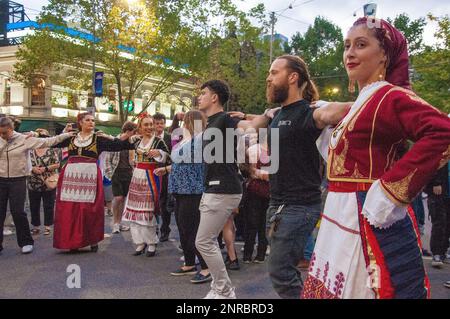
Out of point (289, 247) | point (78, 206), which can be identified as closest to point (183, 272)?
point (78, 206)

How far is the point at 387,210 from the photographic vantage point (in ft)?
5.88

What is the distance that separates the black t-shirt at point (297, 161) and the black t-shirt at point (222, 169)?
1186 mm

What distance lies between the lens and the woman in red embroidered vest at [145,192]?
21.0ft

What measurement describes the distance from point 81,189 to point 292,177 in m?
4.42

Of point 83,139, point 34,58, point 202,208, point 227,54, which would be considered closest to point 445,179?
point 202,208

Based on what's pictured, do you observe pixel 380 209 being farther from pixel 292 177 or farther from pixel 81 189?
pixel 81 189

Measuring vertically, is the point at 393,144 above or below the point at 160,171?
above

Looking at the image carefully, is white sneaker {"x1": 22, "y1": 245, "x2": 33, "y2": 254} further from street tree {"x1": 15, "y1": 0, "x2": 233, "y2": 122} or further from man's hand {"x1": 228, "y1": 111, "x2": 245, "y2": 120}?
street tree {"x1": 15, "y1": 0, "x2": 233, "y2": 122}

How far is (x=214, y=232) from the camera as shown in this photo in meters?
4.14

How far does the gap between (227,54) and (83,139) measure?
21.7 m

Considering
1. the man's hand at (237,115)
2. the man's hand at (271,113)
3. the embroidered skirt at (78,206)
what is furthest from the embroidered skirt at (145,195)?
the man's hand at (271,113)

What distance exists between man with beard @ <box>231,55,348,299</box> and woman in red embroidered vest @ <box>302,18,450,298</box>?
588 millimetres

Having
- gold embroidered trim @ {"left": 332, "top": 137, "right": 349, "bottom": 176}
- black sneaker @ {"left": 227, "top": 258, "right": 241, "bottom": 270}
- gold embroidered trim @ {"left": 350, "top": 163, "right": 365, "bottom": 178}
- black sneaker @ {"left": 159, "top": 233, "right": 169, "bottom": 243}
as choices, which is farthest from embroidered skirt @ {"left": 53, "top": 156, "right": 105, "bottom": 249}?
gold embroidered trim @ {"left": 350, "top": 163, "right": 365, "bottom": 178}

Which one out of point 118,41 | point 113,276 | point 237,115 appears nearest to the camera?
point 237,115
